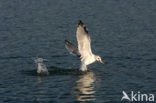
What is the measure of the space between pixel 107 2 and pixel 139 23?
24.1 feet

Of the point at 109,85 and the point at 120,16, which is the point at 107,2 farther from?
the point at 109,85

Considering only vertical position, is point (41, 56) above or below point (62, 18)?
below

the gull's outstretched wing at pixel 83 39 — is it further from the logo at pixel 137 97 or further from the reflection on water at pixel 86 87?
the logo at pixel 137 97

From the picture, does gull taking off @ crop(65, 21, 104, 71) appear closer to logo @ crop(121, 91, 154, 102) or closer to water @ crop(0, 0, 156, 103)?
water @ crop(0, 0, 156, 103)

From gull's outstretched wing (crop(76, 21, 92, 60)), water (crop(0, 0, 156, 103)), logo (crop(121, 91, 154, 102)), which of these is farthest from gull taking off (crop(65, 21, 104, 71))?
logo (crop(121, 91, 154, 102))

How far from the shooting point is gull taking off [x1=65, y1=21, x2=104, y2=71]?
21781 millimetres

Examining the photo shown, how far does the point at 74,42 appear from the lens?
28.1 m

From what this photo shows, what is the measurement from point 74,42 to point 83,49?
5.72 meters

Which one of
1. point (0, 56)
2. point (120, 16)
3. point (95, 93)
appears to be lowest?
point (95, 93)

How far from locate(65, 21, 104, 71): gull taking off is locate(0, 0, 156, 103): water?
561 millimetres

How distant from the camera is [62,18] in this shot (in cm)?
3400

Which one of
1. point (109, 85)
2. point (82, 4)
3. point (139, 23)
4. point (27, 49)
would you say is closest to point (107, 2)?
point (82, 4)

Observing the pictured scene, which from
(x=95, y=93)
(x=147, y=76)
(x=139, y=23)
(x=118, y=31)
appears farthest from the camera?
(x=139, y=23)

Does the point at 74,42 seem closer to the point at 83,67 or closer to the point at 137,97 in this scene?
the point at 83,67
